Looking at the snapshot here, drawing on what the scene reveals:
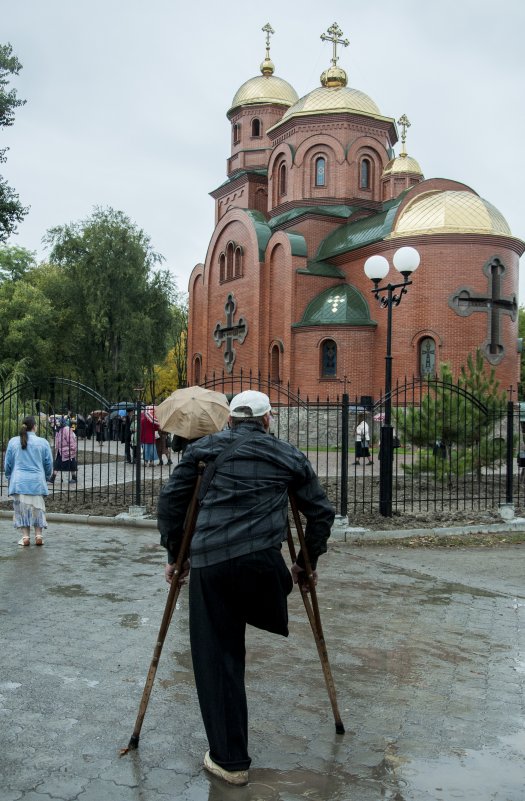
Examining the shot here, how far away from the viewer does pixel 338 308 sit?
107 ft

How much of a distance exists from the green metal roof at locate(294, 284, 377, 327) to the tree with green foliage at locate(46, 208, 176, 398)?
12.4 m

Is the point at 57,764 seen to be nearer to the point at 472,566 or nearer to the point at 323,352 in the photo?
the point at 472,566

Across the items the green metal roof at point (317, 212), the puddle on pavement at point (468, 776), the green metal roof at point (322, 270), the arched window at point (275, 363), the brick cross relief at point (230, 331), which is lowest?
the puddle on pavement at point (468, 776)

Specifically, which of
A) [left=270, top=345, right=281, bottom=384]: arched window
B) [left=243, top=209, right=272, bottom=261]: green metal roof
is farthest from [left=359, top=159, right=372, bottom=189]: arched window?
[left=270, top=345, right=281, bottom=384]: arched window

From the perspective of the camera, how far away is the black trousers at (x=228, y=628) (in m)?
3.46

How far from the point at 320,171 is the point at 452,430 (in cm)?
2643

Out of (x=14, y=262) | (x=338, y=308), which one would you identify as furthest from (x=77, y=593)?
(x=14, y=262)

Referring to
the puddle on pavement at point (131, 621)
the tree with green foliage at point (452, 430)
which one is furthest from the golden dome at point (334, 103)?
the puddle on pavement at point (131, 621)

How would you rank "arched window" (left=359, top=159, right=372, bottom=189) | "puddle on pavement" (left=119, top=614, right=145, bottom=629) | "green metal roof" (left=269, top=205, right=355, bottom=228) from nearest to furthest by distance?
"puddle on pavement" (left=119, top=614, right=145, bottom=629) < "green metal roof" (left=269, top=205, right=355, bottom=228) < "arched window" (left=359, top=159, right=372, bottom=189)

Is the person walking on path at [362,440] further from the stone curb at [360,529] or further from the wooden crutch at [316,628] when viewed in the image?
the wooden crutch at [316,628]

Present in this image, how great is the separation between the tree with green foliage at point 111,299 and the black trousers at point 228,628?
39.7 m

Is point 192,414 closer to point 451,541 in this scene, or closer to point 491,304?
point 451,541

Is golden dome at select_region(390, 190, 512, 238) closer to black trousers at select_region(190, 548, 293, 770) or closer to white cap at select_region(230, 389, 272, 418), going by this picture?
white cap at select_region(230, 389, 272, 418)

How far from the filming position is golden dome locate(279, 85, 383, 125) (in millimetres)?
36716
